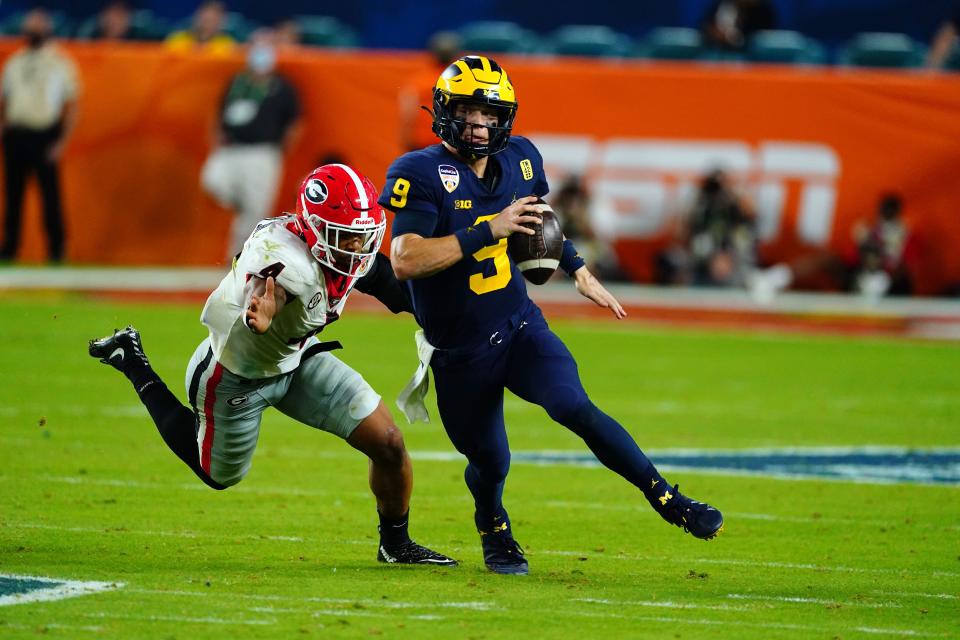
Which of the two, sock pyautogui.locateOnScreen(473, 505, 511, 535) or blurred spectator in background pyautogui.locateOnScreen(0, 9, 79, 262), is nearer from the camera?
sock pyautogui.locateOnScreen(473, 505, 511, 535)

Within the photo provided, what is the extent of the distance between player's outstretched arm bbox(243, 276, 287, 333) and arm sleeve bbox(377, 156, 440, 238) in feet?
1.74

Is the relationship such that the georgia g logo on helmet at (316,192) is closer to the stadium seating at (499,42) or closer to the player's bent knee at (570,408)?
the player's bent knee at (570,408)

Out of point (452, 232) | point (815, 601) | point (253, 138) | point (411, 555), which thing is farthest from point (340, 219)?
point (253, 138)

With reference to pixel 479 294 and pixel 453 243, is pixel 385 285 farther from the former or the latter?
pixel 453 243

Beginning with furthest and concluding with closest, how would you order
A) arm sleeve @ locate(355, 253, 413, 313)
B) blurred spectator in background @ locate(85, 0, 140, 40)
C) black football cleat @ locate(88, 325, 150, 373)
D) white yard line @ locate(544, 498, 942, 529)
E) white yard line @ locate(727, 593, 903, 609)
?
blurred spectator in background @ locate(85, 0, 140, 40) < white yard line @ locate(544, 498, 942, 529) < black football cleat @ locate(88, 325, 150, 373) < arm sleeve @ locate(355, 253, 413, 313) < white yard line @ locate(727, 593, 903, 609)

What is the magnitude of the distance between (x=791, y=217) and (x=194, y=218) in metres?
6.14

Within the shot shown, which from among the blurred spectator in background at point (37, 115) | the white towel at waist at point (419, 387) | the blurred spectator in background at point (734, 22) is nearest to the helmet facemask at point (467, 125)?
the white towel at waist at point (419, 387)

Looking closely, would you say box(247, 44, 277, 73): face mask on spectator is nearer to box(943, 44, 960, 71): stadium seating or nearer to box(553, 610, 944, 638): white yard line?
→ box(943, 44, 960, 71): stadium seating

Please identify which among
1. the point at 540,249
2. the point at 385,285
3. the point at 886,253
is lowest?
the point at 886,253

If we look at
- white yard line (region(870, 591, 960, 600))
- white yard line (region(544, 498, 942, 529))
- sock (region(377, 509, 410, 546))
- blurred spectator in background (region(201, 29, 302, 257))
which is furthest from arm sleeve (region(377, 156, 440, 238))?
blurred spectator in background (region(201, 29, 302, 257))

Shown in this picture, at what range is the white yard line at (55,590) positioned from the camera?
5422 mm

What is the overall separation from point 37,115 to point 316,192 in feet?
38.8

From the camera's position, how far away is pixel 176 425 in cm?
637

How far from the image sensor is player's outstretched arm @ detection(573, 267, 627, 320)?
628cm
